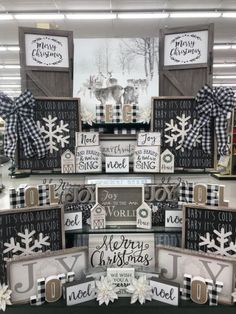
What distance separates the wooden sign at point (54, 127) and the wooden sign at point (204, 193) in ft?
2.17

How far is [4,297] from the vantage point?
4.74 ft

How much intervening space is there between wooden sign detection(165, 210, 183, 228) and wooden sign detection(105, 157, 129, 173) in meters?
0.33

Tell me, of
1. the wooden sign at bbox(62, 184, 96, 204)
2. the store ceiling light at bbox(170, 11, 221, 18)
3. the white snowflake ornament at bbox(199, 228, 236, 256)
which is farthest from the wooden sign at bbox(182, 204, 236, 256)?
the store ceiling light at bbox(170, 11, 221, 18)

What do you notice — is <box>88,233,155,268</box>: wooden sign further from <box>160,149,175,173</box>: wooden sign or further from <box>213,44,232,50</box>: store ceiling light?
<box>213,44,232,50</box>: store ceiling light

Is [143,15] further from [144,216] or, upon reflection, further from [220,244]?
[220,244]

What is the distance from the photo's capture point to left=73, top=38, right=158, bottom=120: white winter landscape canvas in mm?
1620

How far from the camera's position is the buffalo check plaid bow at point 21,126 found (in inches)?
59.1

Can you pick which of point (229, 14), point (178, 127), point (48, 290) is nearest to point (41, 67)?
point (178, 127)

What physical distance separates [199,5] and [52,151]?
17.2 feet

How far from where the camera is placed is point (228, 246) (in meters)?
1.51

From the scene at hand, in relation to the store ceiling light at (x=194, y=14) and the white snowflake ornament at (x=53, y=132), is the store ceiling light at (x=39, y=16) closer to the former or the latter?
the store ceiling light at (x=194, y=14)

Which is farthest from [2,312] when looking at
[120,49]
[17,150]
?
[120,49]

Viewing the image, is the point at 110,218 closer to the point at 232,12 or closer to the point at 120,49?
the point at 120,49

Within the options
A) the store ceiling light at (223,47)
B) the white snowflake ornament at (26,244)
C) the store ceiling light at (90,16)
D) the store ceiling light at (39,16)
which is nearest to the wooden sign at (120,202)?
the white snowflake ornament at (26,244)
